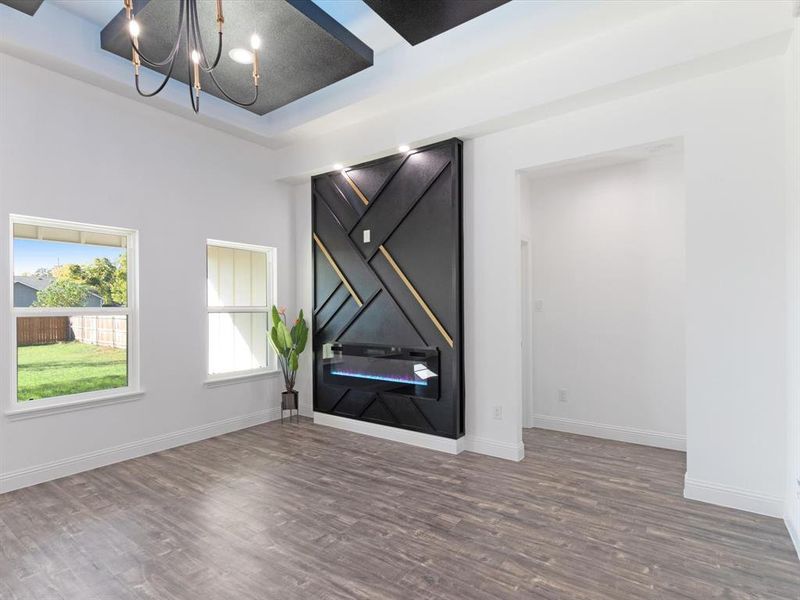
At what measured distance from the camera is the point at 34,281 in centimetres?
362

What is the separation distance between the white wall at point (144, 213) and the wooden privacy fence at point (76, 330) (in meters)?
0.18

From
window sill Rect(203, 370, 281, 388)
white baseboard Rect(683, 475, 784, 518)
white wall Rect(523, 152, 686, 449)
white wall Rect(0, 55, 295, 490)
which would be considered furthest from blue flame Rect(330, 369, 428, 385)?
white baseboard Rect(683, 475, 784, 518)

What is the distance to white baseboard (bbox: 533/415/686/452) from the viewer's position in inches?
165

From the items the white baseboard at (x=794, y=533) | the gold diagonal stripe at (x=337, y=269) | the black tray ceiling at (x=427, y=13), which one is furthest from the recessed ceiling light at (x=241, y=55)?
the white baseboard at (x=794, y=533)

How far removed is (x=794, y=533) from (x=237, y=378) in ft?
15.5

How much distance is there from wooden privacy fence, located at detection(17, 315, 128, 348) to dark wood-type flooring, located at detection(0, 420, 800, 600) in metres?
1.11

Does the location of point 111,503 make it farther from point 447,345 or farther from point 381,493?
point 447,345

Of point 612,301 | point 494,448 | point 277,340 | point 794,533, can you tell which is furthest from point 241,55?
point 794,533

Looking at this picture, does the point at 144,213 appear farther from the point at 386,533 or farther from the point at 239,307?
the point at 386,533

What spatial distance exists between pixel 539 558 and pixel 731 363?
1827 millimetres

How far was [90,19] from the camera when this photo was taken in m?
3.51

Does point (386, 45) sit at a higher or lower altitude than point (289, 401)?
higher

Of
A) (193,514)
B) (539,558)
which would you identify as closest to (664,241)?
(539,558)

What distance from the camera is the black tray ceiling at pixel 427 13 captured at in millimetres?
2994
